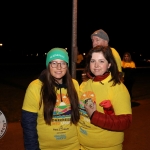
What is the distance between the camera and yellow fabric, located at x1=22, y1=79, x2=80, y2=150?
7.82 feet

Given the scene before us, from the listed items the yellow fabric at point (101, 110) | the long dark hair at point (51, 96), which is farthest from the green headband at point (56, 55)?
the yellow fabric at point (101, 110)

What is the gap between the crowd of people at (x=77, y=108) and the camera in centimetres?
224

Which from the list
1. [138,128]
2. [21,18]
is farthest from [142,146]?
[21,18]

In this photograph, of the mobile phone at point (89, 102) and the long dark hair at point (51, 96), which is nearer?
the mobile phone at point (89, 102)

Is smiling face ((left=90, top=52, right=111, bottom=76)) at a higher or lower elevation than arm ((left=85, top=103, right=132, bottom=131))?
higher

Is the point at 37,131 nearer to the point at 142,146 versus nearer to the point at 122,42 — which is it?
the point at 142,146

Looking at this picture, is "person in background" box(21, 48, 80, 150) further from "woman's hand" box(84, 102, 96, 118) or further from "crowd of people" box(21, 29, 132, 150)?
"woman's hand" box(84, 102, 96, 118)

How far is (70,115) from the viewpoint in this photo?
246 cm

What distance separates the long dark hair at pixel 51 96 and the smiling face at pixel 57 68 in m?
0.04

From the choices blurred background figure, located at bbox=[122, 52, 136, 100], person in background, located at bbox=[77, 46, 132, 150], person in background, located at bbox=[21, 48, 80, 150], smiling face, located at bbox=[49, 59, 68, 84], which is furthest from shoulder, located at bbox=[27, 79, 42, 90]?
blurred background figure, located at bbox=[122, 52, 136, 100]

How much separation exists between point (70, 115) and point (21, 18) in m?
75.3

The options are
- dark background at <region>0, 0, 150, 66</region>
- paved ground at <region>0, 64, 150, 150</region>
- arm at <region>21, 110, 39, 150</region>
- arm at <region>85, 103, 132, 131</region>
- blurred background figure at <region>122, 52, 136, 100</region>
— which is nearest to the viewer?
arm at <region>85, 103, 132, 131</region>

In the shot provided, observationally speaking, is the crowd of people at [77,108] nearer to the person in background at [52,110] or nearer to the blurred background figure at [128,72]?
the person in background at [52,110]

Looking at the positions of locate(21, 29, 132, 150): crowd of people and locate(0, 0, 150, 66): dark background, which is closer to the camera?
locate(21, 29, 132, 150): crowd of people
